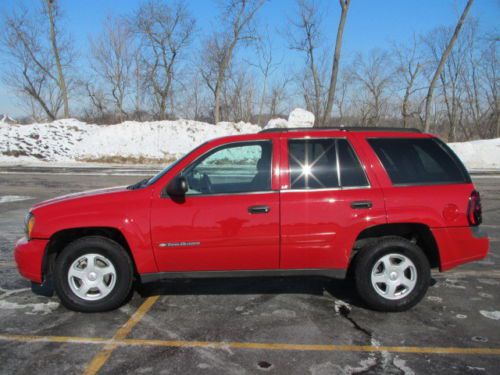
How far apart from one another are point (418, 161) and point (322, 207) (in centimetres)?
119

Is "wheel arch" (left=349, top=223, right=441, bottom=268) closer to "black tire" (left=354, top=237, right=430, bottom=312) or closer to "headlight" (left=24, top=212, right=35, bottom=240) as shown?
"black tire" (left=354, top=237, right=430, bottom=312)

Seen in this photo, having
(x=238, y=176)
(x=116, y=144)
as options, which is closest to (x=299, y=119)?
(x=116, y=144)

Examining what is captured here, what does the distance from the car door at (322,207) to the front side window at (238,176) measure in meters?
0.20

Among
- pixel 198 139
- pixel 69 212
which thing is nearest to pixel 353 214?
pixel 69 212

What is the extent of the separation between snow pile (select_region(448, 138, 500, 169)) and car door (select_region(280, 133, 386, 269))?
2223 cm

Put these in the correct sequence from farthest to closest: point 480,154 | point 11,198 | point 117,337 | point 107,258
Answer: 1. point 480,154
2. point 11,198
3. point 107,258
4. point 117,337

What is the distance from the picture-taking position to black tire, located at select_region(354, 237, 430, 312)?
4125 millimetres

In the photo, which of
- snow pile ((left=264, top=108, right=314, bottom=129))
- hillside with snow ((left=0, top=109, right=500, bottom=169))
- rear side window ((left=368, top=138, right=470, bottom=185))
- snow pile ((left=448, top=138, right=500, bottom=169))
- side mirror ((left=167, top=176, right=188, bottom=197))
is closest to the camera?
side mirror ((left=167, top=176, right=188, bottom=197))

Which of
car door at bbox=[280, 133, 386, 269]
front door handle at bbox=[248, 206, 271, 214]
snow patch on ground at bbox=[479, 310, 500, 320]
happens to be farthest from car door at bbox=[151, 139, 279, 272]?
snow patch on ground at bbox=[479, 310, 500, 320]

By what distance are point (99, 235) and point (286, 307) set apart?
6.61 feet

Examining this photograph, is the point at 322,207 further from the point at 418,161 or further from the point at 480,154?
the point at 480,154

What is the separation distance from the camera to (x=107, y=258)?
4.11m

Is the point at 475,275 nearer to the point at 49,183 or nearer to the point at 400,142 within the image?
the point at 400,142

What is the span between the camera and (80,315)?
13.6 feet
